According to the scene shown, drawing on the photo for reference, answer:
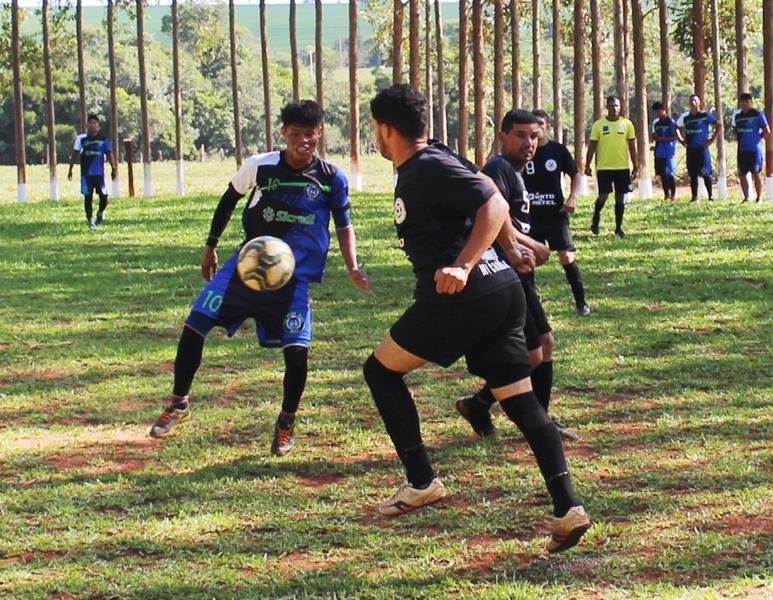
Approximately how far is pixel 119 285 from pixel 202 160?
6730cm

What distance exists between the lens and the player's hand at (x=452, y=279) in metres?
5.72

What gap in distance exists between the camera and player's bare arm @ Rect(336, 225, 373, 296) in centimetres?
808

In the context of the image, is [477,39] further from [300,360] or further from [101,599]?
[101,599]

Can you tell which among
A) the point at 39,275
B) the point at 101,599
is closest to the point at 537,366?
the point at 101,599

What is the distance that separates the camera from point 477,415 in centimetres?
830

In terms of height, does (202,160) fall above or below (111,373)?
above

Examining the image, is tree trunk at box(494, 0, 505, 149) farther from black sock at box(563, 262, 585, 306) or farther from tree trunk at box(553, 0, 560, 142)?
black sock at box(563, 262, 585, 306)

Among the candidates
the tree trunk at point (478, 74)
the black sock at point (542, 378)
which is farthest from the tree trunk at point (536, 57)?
the black sock at point (542, 378)

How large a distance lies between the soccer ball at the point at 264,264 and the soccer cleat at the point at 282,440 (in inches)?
32.3

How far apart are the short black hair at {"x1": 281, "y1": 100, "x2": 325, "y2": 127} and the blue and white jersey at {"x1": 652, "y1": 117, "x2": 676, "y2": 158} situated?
18552mm

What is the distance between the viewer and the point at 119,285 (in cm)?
1678

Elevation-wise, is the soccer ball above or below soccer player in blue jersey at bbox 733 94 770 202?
below

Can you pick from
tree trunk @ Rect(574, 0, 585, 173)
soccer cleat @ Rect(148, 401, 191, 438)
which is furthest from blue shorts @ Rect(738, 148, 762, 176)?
soccer cleat @ Rect(148, 401, 191, 438)

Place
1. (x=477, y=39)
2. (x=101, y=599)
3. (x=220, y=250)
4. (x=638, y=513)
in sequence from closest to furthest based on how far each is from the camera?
1. (x=101, y=599)
2. (x=638, y=513)
3. (x=220, y=250)
4. (x=477, y=39)
